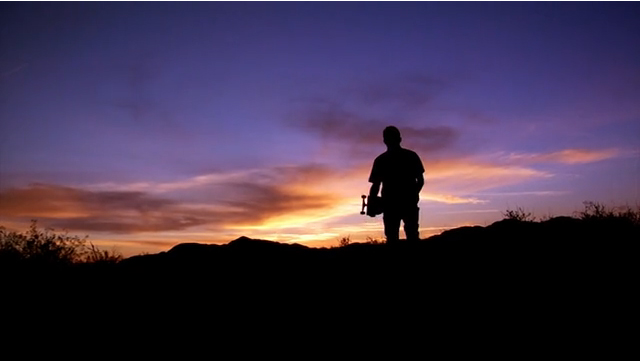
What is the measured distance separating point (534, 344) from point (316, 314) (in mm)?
2157

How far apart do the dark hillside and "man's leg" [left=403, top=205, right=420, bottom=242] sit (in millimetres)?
478

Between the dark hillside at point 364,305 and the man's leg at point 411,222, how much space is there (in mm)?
478

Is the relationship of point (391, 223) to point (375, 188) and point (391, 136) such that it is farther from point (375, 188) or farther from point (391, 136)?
point (391, 136)

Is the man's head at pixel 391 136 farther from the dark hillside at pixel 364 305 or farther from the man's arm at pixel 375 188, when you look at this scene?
the dark hillside at pixel 364 305

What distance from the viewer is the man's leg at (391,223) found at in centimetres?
764

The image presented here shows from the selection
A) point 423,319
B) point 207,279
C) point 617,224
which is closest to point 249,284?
point 207,279

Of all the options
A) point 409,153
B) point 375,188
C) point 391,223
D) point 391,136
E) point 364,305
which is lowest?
point 364,305

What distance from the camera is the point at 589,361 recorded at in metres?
3.45

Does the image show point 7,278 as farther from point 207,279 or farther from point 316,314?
point 316,314

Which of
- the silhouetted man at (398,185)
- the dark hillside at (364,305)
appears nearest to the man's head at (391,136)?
the silhouetted man at (398,185)

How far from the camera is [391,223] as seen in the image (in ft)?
25.2

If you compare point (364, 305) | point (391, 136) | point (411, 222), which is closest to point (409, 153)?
point (391, 136)

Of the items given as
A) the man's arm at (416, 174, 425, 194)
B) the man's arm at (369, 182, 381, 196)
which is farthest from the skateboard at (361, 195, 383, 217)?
the man's arm at (416, 174, 425, 194)

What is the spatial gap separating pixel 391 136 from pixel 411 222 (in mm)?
1596
